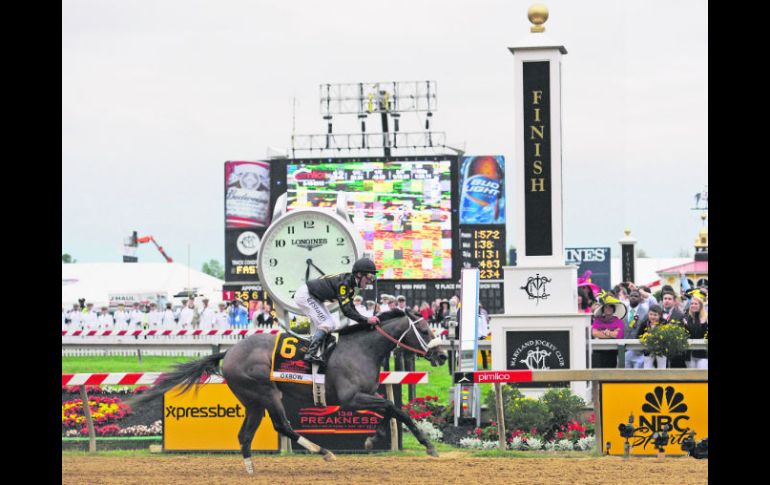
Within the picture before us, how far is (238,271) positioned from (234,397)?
121ft

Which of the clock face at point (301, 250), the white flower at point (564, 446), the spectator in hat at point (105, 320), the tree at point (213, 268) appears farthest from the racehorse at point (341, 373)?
the tree at point (213, 268)

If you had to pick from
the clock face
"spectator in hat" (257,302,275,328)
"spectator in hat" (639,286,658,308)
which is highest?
the clock face

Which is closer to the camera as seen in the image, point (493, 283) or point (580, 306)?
point (580, 306)

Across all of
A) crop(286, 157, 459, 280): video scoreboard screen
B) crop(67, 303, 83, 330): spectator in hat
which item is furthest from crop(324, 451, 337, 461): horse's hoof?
crop(286, 157, 459, 280): video scoreboard screen

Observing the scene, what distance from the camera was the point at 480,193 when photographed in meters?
51.1

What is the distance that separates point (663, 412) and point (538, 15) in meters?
7.29

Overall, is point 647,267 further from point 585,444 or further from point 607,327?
point 585,444

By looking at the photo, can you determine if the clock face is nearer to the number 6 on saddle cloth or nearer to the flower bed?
the flower bed

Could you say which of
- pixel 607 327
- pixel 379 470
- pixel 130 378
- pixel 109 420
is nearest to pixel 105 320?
pixel 109 420

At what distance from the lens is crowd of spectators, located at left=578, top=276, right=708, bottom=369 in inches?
Answer: 712

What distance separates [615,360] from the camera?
19.8 m
